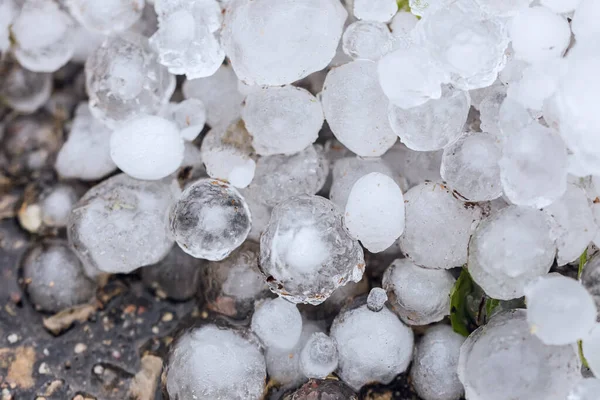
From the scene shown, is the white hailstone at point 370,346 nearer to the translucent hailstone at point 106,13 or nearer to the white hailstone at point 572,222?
the white hailstone at point 572,222

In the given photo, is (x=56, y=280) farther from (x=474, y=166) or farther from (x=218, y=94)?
(x=474, y=166)

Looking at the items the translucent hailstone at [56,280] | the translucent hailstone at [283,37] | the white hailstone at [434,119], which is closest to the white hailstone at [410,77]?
the white hailstone at [434,119]

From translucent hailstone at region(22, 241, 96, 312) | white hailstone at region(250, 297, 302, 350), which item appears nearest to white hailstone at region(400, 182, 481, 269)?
white hailstone at region(250, 297, 302, 350)

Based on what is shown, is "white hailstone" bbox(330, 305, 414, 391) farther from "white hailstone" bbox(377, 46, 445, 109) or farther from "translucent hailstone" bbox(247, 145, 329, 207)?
"white hailstone" bbox(377, 46, 445, 109)

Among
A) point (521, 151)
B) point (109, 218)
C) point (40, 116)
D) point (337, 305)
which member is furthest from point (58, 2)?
point (521, 151)

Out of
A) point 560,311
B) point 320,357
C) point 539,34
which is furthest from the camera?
point 320,357

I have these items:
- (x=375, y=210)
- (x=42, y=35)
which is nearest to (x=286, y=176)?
(x=375, y=210)
